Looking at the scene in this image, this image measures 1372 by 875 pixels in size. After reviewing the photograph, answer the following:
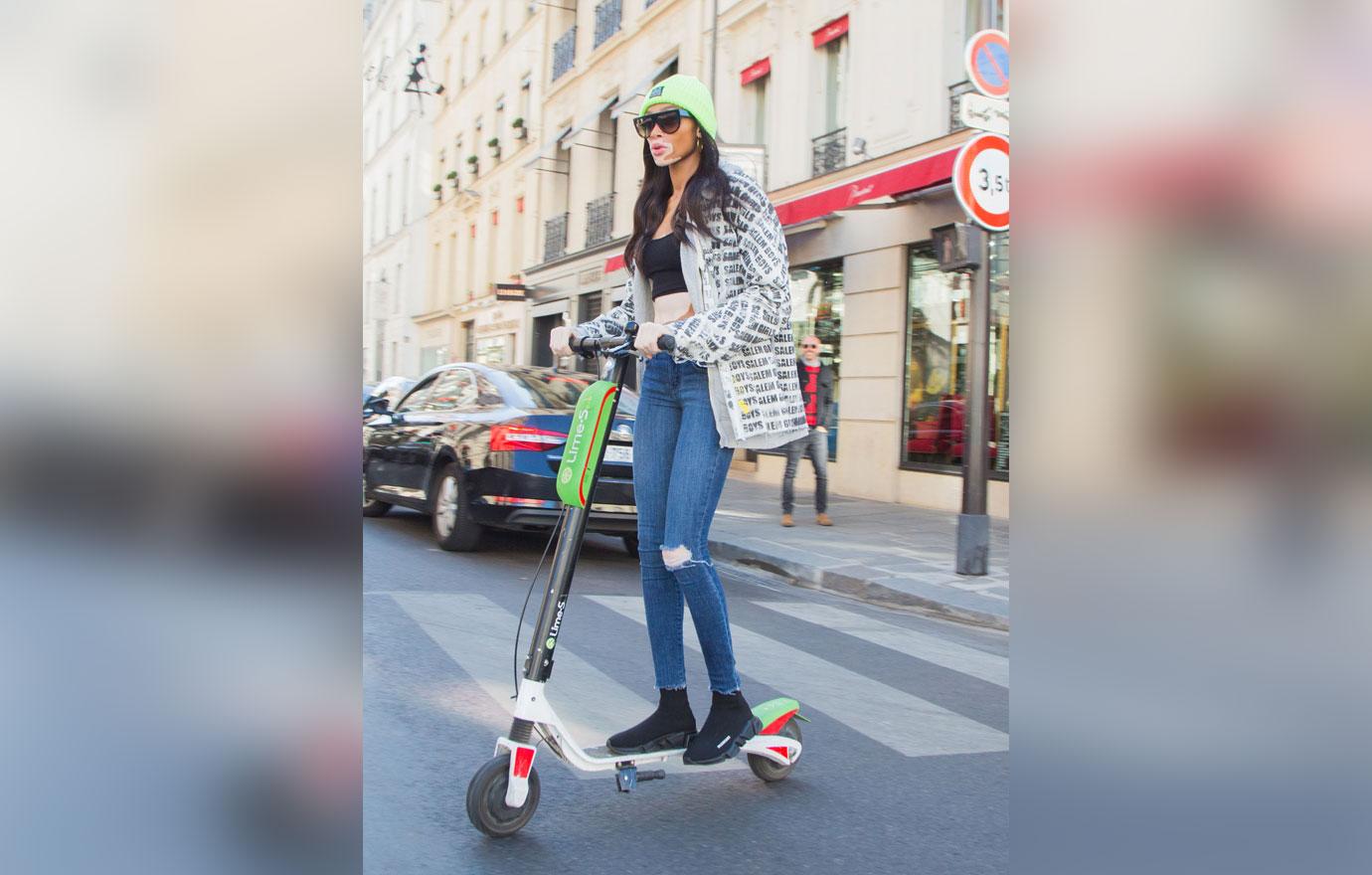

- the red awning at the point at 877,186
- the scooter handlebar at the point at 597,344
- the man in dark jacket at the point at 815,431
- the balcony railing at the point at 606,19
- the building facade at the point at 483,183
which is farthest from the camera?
the building facade at the point at 483,183

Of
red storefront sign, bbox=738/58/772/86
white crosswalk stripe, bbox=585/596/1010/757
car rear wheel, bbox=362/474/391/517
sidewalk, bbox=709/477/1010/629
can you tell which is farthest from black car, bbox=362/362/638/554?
red storefront sign, bbox=738/58/772/86

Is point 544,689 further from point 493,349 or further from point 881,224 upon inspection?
point 493,349

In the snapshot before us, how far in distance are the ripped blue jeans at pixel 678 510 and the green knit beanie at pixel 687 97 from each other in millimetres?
621

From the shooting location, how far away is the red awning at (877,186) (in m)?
11.6

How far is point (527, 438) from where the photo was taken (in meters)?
7.09

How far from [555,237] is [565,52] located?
14.4 ft

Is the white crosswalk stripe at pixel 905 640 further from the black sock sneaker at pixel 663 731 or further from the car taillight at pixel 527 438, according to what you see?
the black sock sneaker at pixel 663 731

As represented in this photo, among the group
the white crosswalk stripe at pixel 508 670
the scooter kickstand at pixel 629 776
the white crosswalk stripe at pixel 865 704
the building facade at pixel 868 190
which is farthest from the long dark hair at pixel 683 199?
the building facade at pixel 868 190

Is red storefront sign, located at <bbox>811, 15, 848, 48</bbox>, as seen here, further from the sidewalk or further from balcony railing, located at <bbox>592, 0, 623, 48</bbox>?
balcony railing, located at <bbox>592, 0, 623, 48</bbox>

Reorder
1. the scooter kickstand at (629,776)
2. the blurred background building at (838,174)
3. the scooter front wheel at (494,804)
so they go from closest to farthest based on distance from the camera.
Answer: the scooter front wheel at (494,804), the scooter kickstand at (629,776), the blurred background building at (838,174)

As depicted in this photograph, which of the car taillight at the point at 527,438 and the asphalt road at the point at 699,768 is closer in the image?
the asphalt road at the point at 699,768
